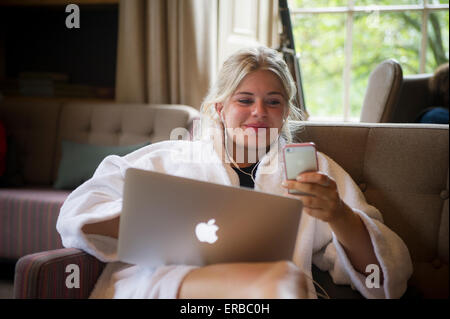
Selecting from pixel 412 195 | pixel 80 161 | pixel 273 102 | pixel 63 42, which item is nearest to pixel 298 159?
pixel 273 102

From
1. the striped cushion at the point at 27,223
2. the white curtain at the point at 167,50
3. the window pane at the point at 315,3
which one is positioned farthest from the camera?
the window pane at the point at 315,3

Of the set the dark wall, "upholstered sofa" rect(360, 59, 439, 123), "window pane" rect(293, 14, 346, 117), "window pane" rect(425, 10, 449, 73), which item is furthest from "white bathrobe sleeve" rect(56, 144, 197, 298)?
"window pane" rect(425, 10, 449, 73)

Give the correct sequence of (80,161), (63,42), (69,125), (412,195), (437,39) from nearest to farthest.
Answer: (412,195)
(80,161)
(69,125)
(63,42)
(437,39)

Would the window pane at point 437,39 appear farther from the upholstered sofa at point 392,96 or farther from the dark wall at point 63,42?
the dark wall at point 63,42

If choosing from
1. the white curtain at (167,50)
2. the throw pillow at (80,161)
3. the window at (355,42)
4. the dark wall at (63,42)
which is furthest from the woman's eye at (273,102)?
the window at (355,42)

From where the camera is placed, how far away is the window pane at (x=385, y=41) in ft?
9.98

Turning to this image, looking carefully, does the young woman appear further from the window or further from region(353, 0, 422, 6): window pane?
region(353, 0, 422, 6): window pane

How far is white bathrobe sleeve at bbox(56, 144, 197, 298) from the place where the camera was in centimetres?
89

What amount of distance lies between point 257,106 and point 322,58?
2272mm

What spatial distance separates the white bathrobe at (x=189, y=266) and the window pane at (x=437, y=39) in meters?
2.28

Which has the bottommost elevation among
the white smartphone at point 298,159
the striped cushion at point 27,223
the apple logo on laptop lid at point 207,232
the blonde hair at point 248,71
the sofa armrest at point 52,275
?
the striped cushion at point 27,223

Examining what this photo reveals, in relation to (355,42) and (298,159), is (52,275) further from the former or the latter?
(355,42)

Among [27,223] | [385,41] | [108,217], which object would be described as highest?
[385,41]

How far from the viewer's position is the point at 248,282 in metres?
0.80
